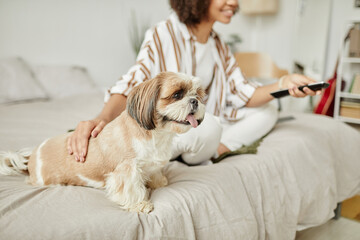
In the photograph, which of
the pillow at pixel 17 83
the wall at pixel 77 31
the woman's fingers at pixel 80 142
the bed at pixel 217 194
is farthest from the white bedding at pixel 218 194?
the wall at pixel 77 31

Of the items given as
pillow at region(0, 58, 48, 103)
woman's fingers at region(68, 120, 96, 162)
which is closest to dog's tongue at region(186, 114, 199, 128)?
woman's fingers at region(68, 120, 96, 162)

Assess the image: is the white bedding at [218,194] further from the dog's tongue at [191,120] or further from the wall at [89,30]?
the wall at [89,30]

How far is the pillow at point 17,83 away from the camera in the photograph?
93.1 inches

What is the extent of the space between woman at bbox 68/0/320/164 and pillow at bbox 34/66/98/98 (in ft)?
4.83

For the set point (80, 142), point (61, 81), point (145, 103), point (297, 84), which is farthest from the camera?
point (61, 81)

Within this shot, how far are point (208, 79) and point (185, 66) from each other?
0.18m

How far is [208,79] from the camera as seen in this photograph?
1.67 meters

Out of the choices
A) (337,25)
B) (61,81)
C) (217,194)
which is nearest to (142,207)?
(217,194)

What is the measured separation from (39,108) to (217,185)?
167 centimetres

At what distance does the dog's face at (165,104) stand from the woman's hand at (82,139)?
0.71 ft

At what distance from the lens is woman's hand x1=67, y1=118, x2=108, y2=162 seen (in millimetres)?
927

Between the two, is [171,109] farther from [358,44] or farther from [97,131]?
[358,44]

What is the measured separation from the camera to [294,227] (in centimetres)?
126

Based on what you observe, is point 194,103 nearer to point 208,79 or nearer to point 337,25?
point 208,79
